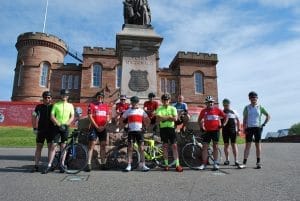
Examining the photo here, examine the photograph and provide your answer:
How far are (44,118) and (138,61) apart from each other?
4.40 metres

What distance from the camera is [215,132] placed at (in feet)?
25.9

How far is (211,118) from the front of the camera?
7941 mm

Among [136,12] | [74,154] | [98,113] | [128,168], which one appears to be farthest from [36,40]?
[128,168]

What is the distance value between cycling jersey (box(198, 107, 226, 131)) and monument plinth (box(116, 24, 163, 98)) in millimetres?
3097

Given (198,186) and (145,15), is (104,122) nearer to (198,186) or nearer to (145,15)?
(198,186)

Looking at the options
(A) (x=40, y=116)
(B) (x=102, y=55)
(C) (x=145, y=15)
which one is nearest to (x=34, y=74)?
(B) (x=102, y=55)

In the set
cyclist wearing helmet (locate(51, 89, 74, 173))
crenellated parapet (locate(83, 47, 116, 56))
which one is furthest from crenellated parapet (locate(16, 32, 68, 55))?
cyclist wearing helmet (locate(51, 89, 74, 173))

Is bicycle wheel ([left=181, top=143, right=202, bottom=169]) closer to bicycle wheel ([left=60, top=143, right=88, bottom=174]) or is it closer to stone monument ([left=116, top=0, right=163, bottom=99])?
bicycle wheel ([left=60, top=143, right=88, bottom=174])

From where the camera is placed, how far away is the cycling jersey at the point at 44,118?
7438mm

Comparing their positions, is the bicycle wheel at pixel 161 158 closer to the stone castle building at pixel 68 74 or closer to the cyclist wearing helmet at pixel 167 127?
the cyclist wearing helmet at pixel 167 127

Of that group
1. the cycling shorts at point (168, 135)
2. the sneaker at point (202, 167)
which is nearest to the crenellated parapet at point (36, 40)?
the cycling shorts at point (168, 135)

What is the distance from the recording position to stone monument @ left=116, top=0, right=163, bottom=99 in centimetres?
1077

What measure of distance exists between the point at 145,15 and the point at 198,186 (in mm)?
8253

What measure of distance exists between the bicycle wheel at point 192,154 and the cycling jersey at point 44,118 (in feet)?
10.9
